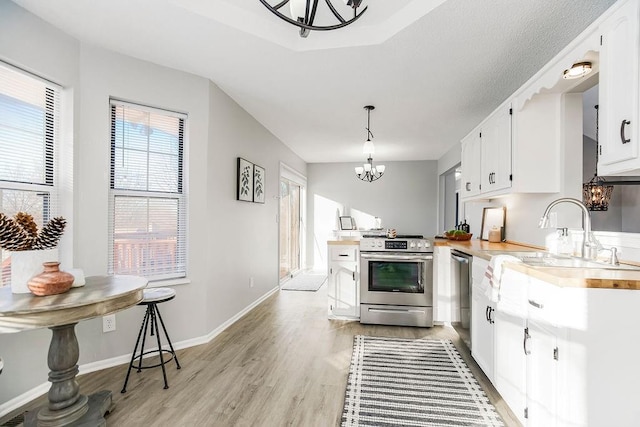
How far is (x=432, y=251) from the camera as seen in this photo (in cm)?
358

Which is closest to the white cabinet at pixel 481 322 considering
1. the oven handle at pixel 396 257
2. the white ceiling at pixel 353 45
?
the oven handle at pixel 396 257

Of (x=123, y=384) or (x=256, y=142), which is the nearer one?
(x=123, y=384)

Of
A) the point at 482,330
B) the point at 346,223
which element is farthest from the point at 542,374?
the point at 346,223

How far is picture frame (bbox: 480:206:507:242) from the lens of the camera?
3525 millimetres

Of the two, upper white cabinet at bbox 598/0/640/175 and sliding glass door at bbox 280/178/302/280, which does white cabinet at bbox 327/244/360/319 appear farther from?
upper white cabinet at bbox 598/0/640/175

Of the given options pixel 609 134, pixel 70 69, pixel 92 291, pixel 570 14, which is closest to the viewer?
pixel 609 134

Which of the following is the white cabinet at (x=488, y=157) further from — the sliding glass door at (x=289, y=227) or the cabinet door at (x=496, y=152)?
the sliding glass door at (x=289, y=227)

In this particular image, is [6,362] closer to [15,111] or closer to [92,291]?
[92,291]

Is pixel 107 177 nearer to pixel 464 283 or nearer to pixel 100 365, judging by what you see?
pixel 100 365

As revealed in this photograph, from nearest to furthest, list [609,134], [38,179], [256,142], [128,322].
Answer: [609,134], [38,179], [128,322], [256,142]

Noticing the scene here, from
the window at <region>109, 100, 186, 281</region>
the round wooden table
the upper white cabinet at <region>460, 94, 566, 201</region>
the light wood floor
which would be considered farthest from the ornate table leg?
the upper white cabinet at <region>460, 94, 566, 201</region>

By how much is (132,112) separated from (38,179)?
87cm

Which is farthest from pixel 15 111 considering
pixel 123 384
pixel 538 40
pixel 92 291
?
pixel 538 40

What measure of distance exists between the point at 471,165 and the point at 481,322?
1956mm
